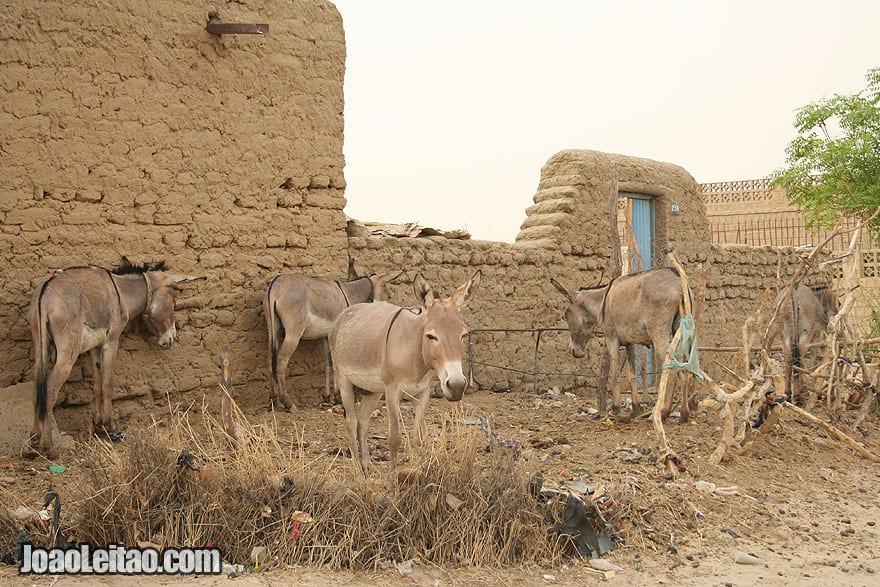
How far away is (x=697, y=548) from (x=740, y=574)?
39cm

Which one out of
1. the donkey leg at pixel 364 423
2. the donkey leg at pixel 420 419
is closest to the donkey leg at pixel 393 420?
the donkey leg at pixel 420 419

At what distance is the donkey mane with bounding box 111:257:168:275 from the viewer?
7.71 m

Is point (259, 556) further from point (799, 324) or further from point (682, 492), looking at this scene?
point (799, 324)

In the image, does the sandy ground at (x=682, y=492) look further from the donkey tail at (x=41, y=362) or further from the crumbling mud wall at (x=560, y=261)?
the crumbling mud wall at (x=560, y=261)

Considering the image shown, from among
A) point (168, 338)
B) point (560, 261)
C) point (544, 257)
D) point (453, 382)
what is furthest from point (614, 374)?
point (168, 338)

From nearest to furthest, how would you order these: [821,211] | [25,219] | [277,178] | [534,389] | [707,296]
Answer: [25,219]
[277,178]
[534,389]
[707,296]
[821,211]

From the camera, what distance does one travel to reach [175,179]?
8219mm

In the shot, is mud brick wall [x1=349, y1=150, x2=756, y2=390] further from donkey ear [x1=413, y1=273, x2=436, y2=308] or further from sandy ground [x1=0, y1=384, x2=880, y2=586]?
donkey ear [x1=413, y1=273, x2=436, y2=308]

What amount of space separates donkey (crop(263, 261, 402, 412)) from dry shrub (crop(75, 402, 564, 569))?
3.32 meters

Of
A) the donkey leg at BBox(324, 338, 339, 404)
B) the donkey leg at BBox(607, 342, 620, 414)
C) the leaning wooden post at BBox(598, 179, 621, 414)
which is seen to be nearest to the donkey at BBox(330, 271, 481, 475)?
the donkey leg at BBox(324, 338, 339, 404)

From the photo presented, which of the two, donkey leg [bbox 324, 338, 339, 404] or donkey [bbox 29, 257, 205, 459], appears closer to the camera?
donkey [bbox 29, 257, 205, 459]

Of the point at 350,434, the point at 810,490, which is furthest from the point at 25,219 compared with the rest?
the point at 810,490

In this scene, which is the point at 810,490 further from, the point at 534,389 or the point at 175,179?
the point at 175,179

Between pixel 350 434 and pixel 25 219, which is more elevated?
pixel 25 219
